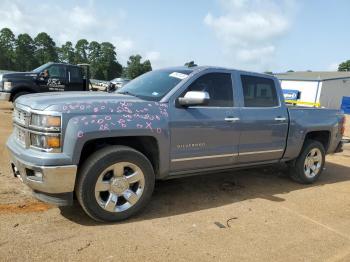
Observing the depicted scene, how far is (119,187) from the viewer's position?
4.17 metres

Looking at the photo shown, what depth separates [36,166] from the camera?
3.73 m

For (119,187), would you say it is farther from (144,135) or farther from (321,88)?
(321,88)

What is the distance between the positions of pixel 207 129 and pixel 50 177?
6.79 ft

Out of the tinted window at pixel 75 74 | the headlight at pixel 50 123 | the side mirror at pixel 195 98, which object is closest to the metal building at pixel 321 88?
the tinted window at pixel 75 74

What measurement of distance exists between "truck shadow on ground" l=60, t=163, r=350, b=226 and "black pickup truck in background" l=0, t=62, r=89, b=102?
30.1ft

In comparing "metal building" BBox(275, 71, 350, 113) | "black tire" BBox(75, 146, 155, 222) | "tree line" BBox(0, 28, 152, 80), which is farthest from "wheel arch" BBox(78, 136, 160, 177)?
"tree line" BBox(0, 28, 152, 80)

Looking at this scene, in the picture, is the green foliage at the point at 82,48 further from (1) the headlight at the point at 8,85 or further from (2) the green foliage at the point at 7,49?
(1) the headlight at the point at 8,85

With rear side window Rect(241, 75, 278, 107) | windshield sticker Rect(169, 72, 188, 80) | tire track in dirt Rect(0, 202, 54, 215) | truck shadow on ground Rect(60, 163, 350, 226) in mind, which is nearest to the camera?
tire track in dirt Rect(0, 202, 54, 215)

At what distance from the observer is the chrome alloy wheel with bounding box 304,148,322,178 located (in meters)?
6.57

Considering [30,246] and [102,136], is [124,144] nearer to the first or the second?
[102,136]

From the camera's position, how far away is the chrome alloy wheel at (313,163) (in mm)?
6566

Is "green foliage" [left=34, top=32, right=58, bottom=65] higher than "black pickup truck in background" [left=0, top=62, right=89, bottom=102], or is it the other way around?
"green foliage" [left=34, top=32, right=58, bottom=65]

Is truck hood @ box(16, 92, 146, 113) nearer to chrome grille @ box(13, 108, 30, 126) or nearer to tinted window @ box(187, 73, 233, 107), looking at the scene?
chrome grille @ box(13, 108, 30, 126)

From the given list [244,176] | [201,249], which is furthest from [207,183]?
[201,249]
